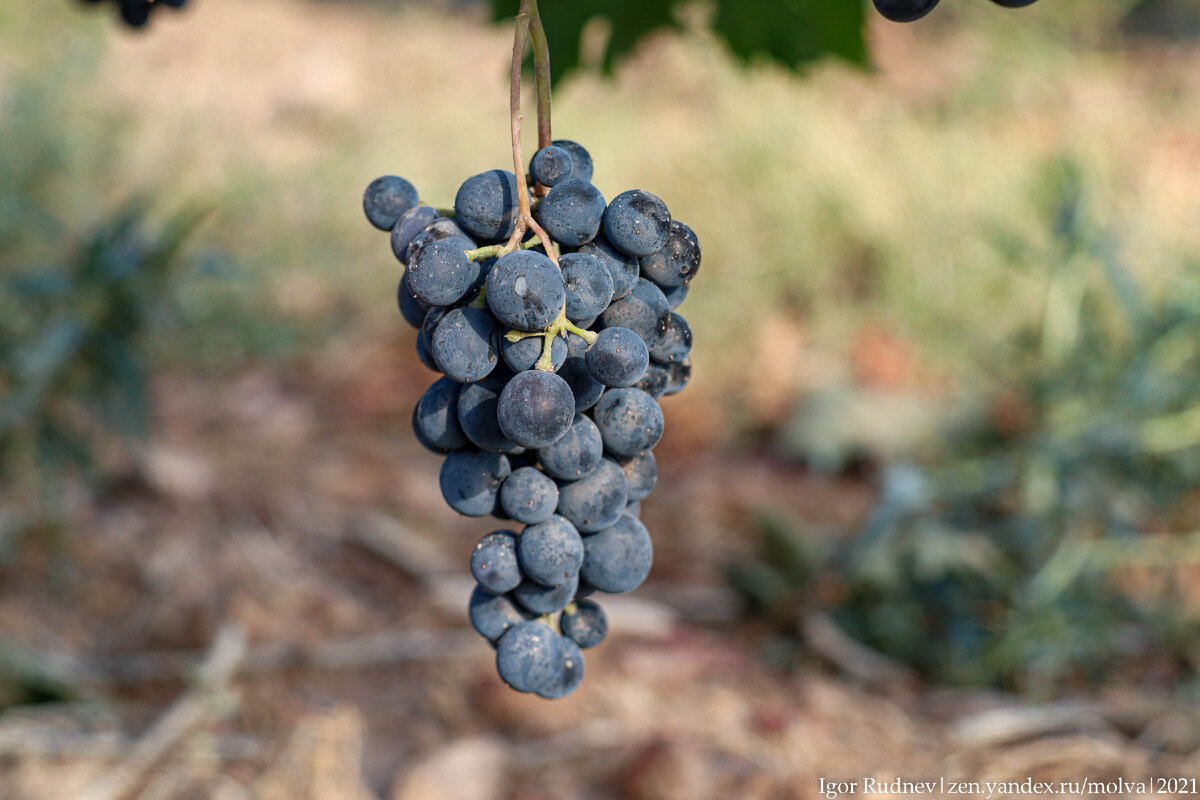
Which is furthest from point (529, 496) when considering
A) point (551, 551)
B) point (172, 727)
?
point (172, 727)

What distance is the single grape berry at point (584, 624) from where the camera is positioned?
2.29ft

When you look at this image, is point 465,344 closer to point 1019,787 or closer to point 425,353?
point 425,353

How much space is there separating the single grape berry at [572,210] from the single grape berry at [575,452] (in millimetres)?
127

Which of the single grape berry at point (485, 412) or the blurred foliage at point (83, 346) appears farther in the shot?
the blurred foliage at point (83, 346)

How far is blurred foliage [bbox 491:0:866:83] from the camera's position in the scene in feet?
3.73

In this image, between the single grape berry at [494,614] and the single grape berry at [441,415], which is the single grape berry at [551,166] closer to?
the single grape berry at [441,415]

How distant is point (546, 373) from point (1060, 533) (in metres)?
1.75

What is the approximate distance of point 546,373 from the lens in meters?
0.56

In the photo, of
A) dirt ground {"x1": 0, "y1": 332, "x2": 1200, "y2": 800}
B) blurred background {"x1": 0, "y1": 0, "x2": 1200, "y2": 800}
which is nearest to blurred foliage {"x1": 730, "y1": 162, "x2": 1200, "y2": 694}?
blurred background {"x1": 0, "y1": 0, "x2": 1200, "y2": 800}

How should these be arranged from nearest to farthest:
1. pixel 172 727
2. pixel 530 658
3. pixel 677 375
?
pixel 530 658 < pixel 677 375 < pixel 172 727

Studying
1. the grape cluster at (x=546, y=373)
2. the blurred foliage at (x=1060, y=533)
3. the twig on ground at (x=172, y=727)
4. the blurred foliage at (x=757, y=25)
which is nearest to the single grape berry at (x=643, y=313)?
the grape cluster at (x=546, y=373)

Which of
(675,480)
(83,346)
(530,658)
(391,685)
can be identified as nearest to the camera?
(530,658)

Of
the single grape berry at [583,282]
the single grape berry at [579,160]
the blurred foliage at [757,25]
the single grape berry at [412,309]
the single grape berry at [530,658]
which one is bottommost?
the single grape berry at [530,658]

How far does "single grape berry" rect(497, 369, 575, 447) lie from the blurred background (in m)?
0.83
